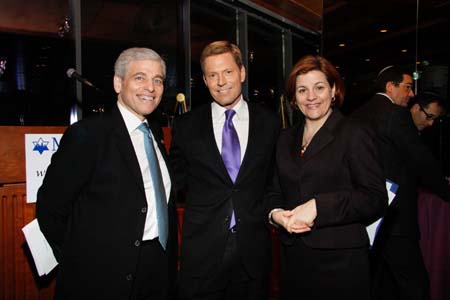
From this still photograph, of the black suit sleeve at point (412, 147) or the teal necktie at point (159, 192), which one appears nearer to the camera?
the teal necktie at point (159, 192)

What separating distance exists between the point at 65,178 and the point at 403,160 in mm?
2378

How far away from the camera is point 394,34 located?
15.4 ft

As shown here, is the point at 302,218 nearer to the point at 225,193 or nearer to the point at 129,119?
the point at 225,193

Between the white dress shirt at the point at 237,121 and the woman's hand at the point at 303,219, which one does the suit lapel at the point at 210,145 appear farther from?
the woman's hand at the point at 303,219

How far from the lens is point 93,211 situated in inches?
60.6

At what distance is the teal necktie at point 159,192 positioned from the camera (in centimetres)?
165

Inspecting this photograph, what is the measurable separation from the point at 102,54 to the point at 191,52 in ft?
4.23

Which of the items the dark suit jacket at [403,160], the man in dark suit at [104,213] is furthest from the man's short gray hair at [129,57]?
the dark suit jacket at [403,160]

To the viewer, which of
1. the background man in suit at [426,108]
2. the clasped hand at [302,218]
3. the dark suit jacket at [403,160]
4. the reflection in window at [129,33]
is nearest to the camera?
the clasped hand at [302,218]

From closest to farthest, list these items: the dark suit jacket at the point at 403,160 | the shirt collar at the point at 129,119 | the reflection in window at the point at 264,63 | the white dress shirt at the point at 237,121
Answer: the shirt collar at the point at 129,119 < the white dress shirt at the point at 237,121 < the dark suit jacket at the point at 403,160 < the reflection in window at the point at 264,63

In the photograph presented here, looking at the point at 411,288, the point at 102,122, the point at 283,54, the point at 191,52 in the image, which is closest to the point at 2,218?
the point at 102,122

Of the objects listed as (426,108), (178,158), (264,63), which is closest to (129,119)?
(178,158)

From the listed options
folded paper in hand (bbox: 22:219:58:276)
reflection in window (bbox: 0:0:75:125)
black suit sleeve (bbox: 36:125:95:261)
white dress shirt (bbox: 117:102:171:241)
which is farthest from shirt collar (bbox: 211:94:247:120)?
reflection in window (bbox: 0:0:75:125)

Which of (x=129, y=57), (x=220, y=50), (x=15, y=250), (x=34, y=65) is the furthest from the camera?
(x=34, y=65)
